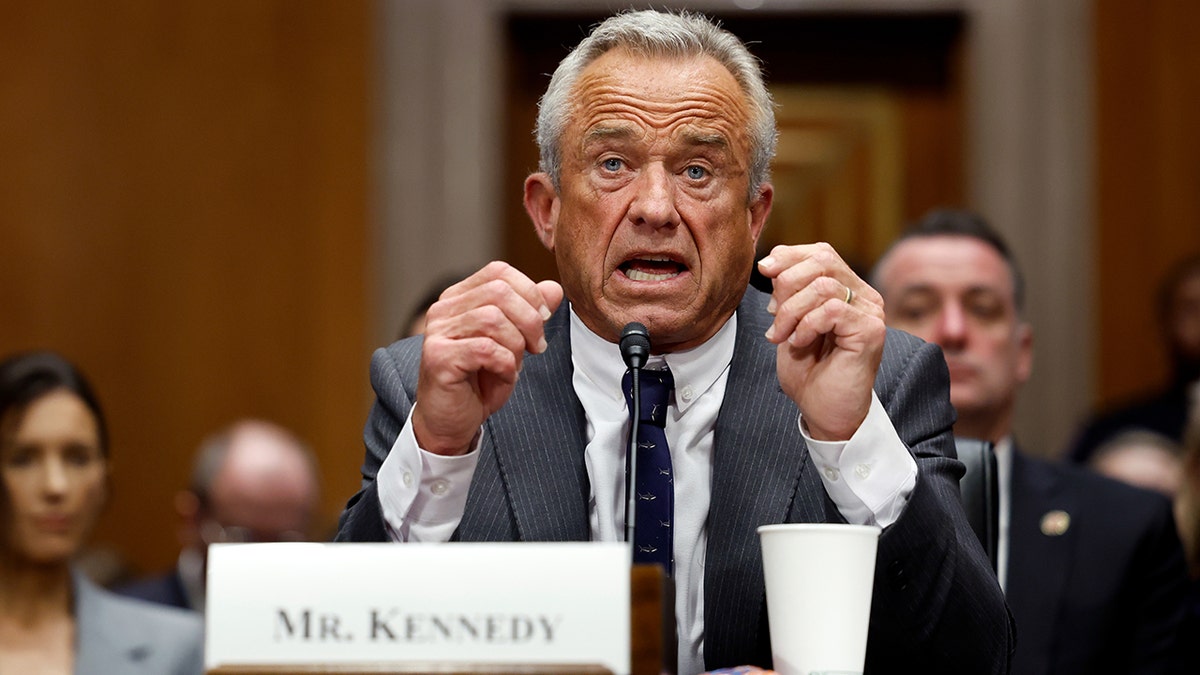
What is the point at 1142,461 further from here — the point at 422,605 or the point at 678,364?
the point at 422,605

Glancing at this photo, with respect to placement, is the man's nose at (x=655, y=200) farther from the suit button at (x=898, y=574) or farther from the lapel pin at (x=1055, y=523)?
the lapel pin at (x=1055, y=523)

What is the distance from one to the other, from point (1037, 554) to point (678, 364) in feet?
4.79

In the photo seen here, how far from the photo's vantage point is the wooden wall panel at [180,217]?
5.77 meters

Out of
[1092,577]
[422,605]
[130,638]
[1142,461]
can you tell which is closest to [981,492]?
[1092,577]

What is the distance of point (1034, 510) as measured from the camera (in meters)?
3.82

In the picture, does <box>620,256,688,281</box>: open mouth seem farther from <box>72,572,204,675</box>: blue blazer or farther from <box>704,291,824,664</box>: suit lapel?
<box>72,572,204,675</box>: blue blazer

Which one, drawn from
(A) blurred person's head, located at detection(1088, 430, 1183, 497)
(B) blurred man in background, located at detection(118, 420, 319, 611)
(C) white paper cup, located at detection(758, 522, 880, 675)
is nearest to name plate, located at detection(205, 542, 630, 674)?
(C) white paper cup, located at detection(758, 522, 880, 675)

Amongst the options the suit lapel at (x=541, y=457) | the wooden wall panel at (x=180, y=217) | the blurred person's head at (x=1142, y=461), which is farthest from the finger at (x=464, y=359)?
the wooden wall panel at (x=180, y=217)

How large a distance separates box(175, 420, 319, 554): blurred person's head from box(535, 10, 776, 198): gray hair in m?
2.56

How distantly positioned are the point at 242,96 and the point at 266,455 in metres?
1.51

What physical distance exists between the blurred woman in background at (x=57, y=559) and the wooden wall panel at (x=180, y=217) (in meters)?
1.89

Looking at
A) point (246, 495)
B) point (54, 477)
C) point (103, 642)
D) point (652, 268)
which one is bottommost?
point (103, 642)

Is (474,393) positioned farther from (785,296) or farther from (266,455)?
(266,455)

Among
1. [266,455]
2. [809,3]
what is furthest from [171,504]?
[809,3]
